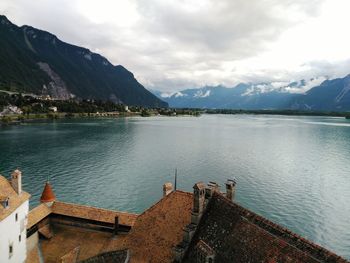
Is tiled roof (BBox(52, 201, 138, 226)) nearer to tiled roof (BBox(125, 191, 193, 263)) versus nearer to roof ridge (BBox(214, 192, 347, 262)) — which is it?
tiled roof (BBox(125, 191, 193, 263))

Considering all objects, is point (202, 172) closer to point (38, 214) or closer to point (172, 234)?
point (38, 214)

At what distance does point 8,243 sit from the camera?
31062mm

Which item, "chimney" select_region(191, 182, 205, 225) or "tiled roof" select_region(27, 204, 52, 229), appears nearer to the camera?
"chimney" select_region(191, 182, 205, 225)

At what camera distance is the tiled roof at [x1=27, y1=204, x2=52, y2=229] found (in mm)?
37412

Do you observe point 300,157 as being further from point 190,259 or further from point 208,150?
point 190,259

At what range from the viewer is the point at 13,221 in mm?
31906

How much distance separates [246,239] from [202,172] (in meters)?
68.8

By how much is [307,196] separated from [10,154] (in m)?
96.5

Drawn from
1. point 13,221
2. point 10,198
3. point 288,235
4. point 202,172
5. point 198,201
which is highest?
point 198,201

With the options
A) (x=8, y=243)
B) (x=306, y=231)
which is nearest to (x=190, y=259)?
(x=8, y=243)

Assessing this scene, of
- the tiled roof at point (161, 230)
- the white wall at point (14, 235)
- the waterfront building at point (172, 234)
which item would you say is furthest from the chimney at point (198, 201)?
the white wall at point (14, 235)

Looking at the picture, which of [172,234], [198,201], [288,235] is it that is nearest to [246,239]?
[288,235]

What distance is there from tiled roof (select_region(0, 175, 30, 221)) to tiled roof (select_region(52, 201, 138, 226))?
635 cm

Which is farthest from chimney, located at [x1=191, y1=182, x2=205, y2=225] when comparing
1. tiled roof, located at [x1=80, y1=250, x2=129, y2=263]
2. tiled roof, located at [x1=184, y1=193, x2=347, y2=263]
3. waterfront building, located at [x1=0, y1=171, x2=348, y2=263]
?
tiled roof, located at [x1=80, y1=250, x2=129, y2=263]
